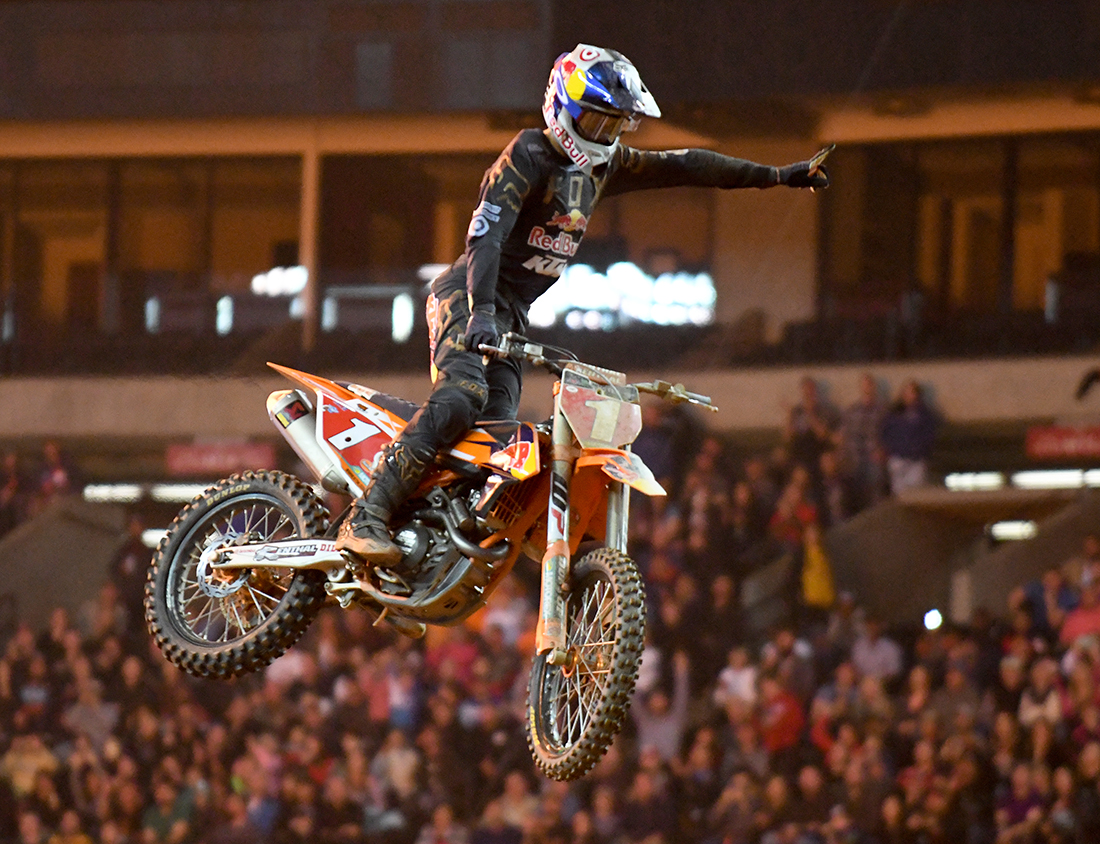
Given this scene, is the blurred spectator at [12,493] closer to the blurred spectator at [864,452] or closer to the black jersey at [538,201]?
the blurred spectator at [864,452]

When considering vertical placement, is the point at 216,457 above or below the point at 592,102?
below

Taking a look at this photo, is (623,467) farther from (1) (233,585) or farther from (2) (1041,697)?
(2) (1041,697)

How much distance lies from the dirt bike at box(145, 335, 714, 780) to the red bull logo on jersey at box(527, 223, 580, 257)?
1.28 ft

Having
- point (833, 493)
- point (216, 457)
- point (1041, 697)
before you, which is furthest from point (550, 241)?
point (216, 457)

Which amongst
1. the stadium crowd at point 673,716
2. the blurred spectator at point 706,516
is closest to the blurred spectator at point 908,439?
the stadium crowd at point 673,716

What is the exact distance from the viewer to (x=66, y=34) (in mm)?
15891

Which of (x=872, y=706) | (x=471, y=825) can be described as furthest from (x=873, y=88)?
(x=471, y=825)

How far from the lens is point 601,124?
6.01m

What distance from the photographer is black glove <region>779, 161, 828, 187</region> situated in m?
6.46

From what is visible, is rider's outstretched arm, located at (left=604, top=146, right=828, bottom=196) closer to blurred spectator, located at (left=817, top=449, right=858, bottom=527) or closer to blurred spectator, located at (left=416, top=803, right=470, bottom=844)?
blurred spectator, located at (left=817, top=449, right=858, bottom=527)

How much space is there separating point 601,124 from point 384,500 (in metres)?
1.52

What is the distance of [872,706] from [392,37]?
288 inches

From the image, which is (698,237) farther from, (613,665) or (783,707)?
(613,665)

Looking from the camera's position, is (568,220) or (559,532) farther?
(568,220)
